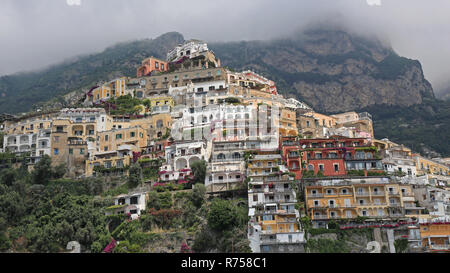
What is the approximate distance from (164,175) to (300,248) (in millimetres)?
21081

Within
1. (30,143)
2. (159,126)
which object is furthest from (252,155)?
(30,143)

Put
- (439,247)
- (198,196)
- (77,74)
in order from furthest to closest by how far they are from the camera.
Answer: (77,74)
(198,196)
(439,247)

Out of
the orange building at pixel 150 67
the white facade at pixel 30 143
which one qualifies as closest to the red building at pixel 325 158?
the white facade at pixel 30 143

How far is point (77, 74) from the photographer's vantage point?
140625mm

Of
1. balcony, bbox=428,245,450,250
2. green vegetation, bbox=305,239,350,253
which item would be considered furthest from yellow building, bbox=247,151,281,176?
balcony, bbox=428,245,450,250

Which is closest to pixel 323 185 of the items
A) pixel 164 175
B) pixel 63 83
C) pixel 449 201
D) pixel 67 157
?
pixel 449 201

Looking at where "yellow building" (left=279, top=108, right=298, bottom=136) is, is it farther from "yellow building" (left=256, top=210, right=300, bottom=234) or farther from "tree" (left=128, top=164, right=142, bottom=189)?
"yellow building" (left=256, top=210, right=300, bottom=234)

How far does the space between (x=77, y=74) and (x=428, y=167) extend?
10227cm

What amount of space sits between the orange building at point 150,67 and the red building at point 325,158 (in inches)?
1886

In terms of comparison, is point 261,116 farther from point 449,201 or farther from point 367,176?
point 449,201

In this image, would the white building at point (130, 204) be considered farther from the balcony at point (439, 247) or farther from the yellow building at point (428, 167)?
the yellow building at point (428, 167)

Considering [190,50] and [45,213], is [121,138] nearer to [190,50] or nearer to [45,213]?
[45,213]

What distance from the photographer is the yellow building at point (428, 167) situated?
69125mm

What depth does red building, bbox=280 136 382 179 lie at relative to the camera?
5666 centimetres
